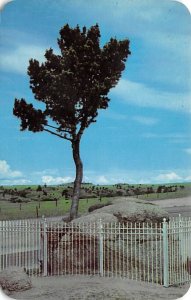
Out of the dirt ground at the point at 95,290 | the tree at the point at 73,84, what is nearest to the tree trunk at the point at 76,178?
the tree at the point at 73,84

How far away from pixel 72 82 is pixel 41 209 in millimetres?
2905

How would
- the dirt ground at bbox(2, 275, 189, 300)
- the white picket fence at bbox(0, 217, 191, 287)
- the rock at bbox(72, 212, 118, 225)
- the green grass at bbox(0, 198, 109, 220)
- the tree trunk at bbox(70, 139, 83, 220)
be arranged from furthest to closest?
the green grass at bbox(0, 198, 109, 220), the rock at bbox(72, 212, 118, 225), the white picket fence at bbox(0, 217, 191, 287), the tree trunk at bbox(70, 139, 83, 220), the dirt ground at bbox(2, 275, 189, 300)

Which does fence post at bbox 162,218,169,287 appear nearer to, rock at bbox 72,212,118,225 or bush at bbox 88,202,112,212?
rock at bbox 72,212,118,225

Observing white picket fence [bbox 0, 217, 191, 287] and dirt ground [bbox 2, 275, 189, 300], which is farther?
white picket fence [bbox 0, 217, 191, 287]

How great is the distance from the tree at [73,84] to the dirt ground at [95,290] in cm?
204

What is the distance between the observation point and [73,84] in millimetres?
14711

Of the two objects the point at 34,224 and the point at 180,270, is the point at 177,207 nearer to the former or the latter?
the point at 180,270

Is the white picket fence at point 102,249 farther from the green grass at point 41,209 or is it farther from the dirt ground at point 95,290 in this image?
the dirt ground at point 95,290

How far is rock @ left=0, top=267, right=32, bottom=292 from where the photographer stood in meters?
13.8

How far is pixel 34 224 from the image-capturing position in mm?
15633

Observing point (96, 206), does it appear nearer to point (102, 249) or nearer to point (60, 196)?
point (60, 196)

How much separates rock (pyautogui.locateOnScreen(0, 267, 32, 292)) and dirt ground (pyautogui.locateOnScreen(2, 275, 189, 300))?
0.12m

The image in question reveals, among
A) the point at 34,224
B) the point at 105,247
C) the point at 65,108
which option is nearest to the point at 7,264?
the point at 34,224

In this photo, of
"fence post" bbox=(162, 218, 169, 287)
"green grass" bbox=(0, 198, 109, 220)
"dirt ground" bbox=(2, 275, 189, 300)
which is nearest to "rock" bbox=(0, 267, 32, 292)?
"dirt ground" bbox=(2, 275, 189, 300)
